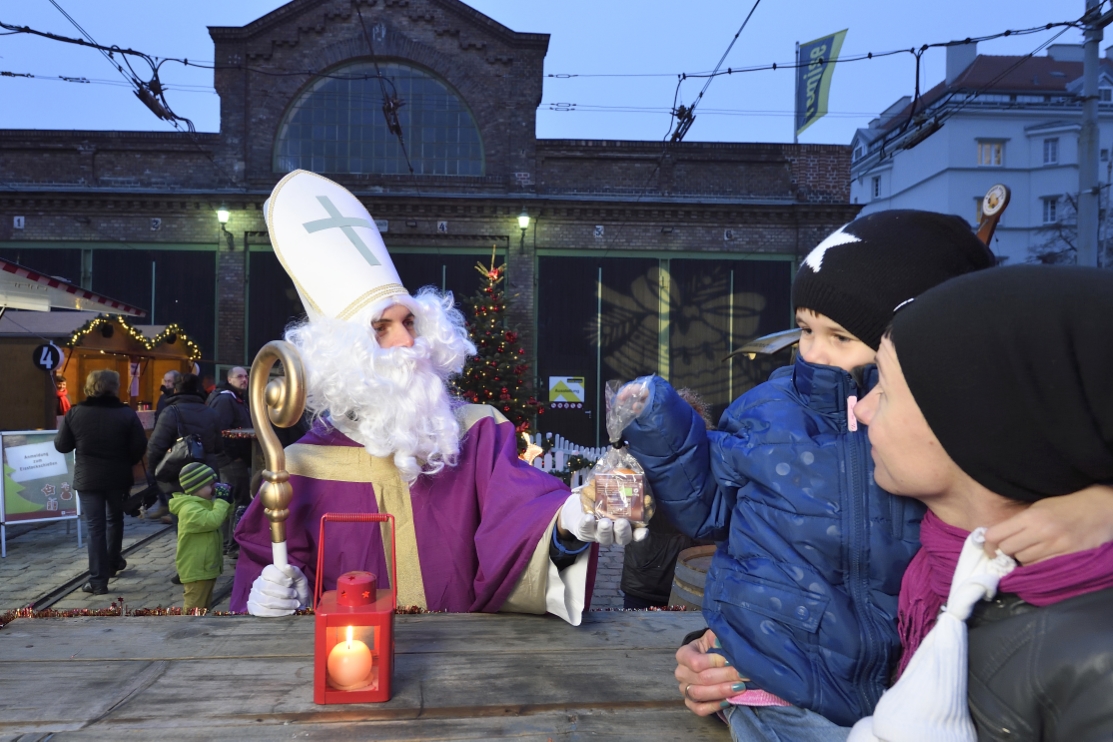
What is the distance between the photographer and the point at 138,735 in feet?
4.49

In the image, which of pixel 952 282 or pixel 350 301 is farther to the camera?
pixel 350 301

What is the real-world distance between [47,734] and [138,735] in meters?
0.17

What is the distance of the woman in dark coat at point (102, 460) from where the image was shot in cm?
661

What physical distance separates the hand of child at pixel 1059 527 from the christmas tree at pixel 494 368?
26.8 feet

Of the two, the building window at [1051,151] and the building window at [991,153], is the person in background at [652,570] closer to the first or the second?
the building window at [991,153]

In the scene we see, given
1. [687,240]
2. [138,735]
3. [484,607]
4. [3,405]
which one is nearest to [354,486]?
[484,607]

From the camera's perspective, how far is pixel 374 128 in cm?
1630

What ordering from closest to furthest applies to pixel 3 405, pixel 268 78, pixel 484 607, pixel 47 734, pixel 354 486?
1. pixel 47 734
2. pixel 484 607
3. pixel 354 486
4. pixel 3 405
5. pixel 268 78

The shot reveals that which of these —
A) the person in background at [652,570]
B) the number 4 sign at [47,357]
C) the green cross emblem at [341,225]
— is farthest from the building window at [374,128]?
the green cross emblem at [341,225]

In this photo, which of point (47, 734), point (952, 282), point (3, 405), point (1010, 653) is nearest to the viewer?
point (1010, 653)

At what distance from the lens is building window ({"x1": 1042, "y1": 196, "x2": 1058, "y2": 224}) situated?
32125 millimetres

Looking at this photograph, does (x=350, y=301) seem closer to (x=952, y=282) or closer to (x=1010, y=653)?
(x=952, y=282)

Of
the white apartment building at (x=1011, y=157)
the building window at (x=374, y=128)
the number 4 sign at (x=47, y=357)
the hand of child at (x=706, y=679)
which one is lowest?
the hand of child at (x=706, y=679)

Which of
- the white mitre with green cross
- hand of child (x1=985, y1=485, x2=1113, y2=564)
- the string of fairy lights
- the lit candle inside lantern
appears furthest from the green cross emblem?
the string of fairy lights
